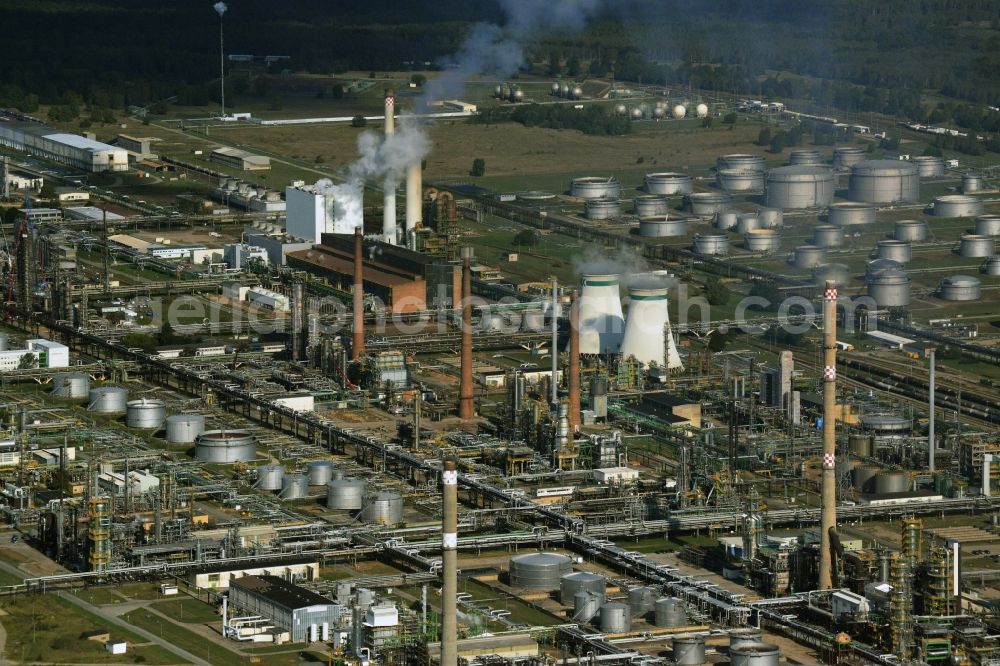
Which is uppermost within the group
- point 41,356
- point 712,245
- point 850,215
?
point 850,215

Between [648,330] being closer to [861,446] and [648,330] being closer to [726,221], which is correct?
[861,446]

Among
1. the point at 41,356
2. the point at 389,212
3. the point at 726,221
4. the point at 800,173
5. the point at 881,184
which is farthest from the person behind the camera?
the point at 881,184

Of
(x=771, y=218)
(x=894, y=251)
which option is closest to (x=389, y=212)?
(x=771, y=218)

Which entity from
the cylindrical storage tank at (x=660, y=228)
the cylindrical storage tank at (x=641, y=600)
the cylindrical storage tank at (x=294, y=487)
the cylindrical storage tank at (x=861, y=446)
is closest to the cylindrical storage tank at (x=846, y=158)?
the cylindrical storage tank at (x=660, y=228)

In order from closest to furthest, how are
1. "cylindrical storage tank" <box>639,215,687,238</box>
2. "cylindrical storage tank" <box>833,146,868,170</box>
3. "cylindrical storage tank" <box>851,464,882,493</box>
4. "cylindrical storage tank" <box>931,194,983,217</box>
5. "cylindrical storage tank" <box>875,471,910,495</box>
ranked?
"cylindrical storage tank" <box>875,471,910,495</box>
"cylindrical storage tank" <box>851,464,882,493</box>
"cylindrical storage tank" <box>639,215,687,238</box>
"cylindrical storage tank" <box>931,194,983,217</box>
"cylindrical storage tank" <box>833,146,868,170</box>

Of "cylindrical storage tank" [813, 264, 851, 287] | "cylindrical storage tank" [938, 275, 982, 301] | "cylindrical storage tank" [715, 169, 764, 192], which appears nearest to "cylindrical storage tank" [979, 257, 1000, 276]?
"cylindrical storage tank" [938, 275, 982, 301]

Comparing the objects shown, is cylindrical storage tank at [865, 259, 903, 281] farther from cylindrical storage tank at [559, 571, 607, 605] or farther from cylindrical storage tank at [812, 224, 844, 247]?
cylindrical storage tank at [559, 571, 607, 605]

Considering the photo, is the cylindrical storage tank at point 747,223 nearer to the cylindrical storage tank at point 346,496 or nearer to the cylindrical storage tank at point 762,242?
the cylindrical storage tank at point 762,242
